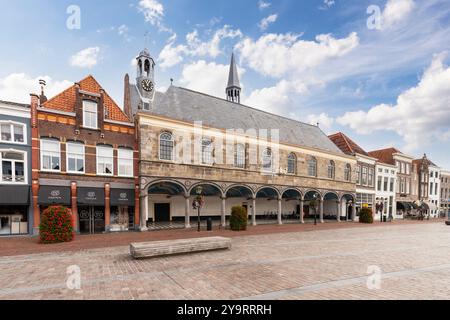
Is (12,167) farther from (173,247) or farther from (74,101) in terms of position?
(173,247)

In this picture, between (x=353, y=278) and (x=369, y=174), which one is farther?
(x=369, y=174)

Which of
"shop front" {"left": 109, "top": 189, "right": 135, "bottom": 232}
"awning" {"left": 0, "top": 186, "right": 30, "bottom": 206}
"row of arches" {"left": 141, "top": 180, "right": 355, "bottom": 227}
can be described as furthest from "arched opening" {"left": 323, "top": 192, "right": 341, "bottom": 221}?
"awning" {"left": 0, "top": 186, "right": 30, "bottom": 206}

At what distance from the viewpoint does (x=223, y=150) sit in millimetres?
20281

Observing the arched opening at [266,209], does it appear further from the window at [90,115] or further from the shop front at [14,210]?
the shop front at [14,210]

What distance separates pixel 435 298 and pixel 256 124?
21.6m

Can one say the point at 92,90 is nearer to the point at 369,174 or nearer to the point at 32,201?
the point at 32,201

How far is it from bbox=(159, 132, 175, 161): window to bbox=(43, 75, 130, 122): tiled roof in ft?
10.7

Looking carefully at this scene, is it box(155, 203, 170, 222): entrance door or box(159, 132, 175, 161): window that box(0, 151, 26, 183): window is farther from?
box(155, 203, 170, 222): entrance door

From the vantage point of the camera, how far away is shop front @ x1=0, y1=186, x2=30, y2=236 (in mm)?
13375

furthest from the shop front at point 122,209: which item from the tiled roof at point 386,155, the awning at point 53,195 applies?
the tiled roof at point 386,155

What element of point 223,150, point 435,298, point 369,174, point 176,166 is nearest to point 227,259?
point 435,298

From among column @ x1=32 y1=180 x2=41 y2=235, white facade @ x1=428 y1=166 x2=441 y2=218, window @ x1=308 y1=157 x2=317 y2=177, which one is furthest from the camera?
white facade @ x1=428 y1=166 x2=441 y2=218

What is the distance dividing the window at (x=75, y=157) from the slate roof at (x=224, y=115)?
621cm

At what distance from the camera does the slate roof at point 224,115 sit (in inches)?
785
